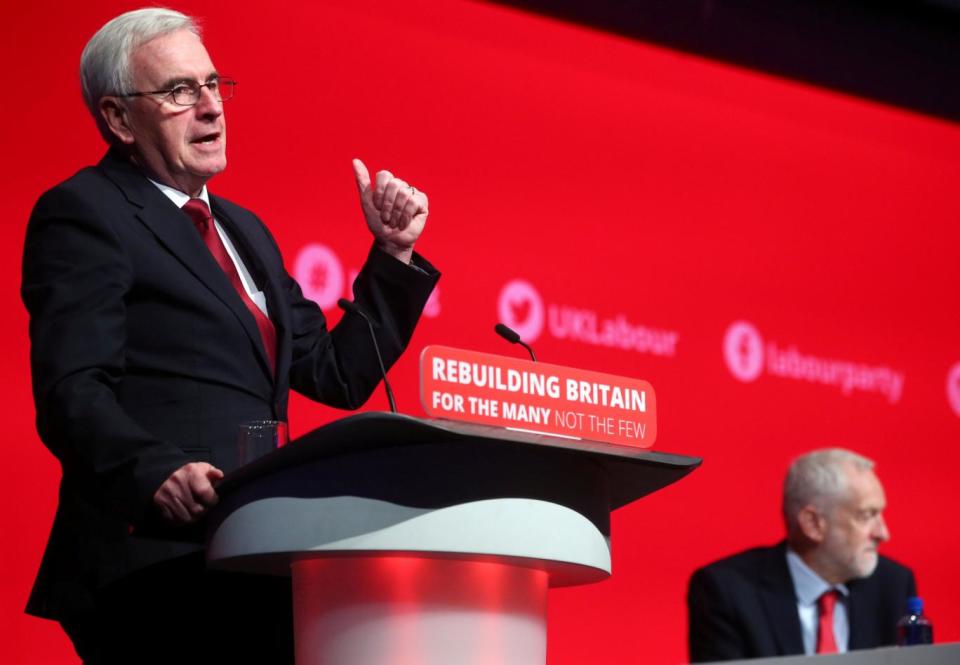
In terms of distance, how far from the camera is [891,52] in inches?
212

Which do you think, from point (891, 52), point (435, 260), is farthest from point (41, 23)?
point (891, 52)

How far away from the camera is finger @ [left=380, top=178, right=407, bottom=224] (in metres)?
2.06

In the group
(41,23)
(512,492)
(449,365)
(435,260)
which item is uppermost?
(41,23)

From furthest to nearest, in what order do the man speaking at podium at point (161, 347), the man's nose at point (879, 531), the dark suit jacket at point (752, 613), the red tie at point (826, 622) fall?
the man's nose at point (879, 531) < the red tie at point (826, 622) < the dark suit jacket at point (752, 613) < the man speaking at podium at point (161, 347)

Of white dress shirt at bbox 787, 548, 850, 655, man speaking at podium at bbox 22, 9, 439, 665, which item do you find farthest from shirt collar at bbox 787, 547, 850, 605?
man speaking at podium at bbox 22, 9, 439, 665

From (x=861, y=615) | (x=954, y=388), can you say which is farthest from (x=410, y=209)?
(x=954, y=388)

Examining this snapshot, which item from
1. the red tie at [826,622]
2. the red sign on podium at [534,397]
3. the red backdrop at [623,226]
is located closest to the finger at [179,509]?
the red sign on podium at [534,397]

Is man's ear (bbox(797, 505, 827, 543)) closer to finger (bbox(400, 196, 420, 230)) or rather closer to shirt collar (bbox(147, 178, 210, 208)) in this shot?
finger (bbox(400, 196, 420, 230))

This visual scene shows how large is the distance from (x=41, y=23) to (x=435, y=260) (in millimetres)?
1161

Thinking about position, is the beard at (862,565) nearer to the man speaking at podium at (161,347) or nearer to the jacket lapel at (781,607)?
the jacket lapel at (781,607)

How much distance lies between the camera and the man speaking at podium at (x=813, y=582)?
3916 millimetres

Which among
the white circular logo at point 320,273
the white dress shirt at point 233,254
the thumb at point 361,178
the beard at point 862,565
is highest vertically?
the white circular logo at point 320,273

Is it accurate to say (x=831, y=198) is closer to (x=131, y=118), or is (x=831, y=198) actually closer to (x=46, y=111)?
(x=46, y=111)

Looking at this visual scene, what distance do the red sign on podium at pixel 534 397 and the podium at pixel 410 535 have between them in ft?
0.09
